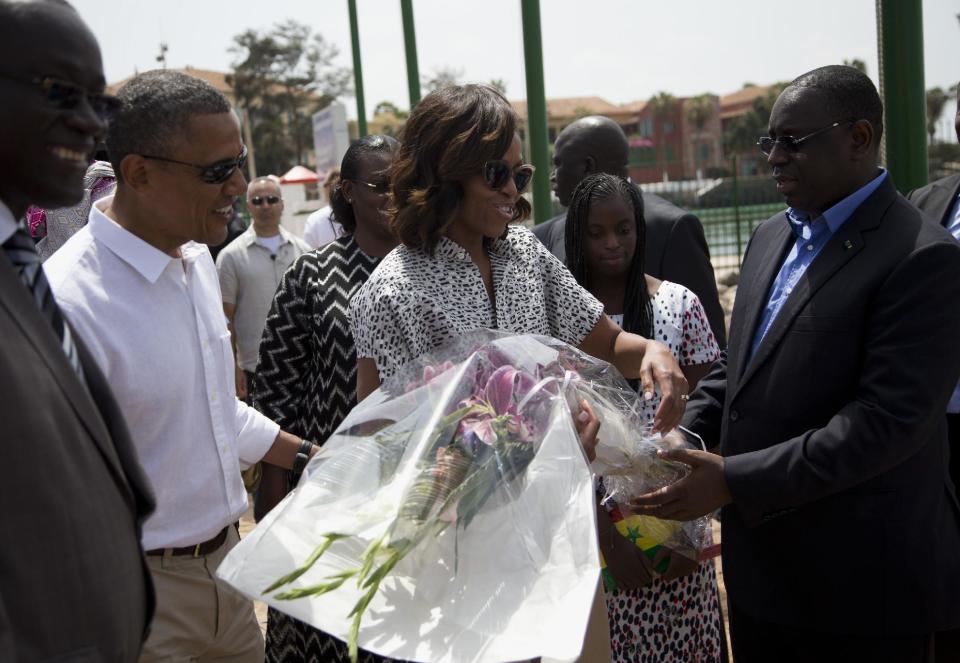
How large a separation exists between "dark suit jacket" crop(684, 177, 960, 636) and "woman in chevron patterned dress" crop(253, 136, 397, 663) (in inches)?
Result: 56.9

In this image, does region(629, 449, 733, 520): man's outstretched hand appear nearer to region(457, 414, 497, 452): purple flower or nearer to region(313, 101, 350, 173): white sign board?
region(457, 414, 497, 452): purple flower

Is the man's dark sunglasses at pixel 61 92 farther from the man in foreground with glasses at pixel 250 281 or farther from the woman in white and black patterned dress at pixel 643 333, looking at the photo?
the man in foreground with glasses at pixel 250 281

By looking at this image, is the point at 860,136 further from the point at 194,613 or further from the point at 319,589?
the point at 194,613


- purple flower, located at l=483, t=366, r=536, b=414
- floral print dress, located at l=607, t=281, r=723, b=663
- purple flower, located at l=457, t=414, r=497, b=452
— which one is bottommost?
floral print dress, located at l=607, t=281, r=723, b=663

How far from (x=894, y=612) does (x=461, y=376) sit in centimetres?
142

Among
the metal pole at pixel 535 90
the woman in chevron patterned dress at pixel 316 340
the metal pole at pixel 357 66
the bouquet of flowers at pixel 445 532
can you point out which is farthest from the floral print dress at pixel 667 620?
the metal pole at pixel 357 66

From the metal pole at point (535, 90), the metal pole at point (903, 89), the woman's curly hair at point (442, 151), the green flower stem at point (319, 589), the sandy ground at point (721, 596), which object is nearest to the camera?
the green flower stem at point (319, 589)

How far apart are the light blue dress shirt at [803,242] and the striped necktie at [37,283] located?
194cm

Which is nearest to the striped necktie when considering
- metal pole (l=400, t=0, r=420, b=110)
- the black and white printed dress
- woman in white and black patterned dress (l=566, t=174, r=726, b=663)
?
the black and white printed dress

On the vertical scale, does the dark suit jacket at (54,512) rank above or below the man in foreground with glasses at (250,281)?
above

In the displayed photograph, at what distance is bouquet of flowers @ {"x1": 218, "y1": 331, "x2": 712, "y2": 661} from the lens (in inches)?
77.5

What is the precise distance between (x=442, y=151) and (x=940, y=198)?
2.75m

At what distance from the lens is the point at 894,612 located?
2.73 metres

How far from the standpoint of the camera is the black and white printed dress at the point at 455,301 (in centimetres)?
268
